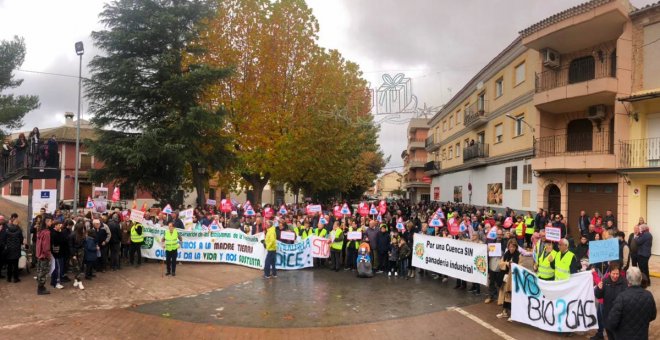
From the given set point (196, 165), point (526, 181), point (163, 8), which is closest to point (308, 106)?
point (196, 165)

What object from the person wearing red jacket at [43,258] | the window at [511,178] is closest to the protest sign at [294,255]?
the person wearing red jacket at [43,258]

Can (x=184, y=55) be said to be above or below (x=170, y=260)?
above

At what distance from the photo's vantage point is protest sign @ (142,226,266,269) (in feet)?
50.6

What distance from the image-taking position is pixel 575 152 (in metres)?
21.4

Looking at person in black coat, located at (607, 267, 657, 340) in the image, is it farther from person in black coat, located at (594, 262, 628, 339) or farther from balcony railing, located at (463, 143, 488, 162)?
balcony railing, located at (463, 143, 488, 162)

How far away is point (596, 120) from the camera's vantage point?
20.7 meters

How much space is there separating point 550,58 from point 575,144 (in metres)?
4.42

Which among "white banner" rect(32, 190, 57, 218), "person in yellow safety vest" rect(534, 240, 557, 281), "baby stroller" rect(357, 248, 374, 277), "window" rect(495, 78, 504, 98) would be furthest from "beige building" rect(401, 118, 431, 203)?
"person in yellow safety vest" rect(534, 240, 557, 281)

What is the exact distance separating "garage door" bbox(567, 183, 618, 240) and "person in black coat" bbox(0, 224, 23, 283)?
876 inches

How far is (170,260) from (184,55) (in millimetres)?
12165

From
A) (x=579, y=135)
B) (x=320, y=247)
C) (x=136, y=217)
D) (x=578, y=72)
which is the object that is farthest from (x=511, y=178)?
(x=136, y=217)

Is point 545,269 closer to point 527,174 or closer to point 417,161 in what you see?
point 527,174

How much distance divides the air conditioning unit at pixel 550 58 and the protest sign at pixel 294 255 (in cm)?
1516

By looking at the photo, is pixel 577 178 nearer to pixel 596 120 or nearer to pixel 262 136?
pixel 596 120
